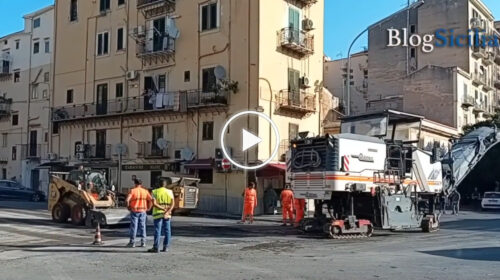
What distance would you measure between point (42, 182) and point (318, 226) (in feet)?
109

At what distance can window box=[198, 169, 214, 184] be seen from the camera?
32.8m

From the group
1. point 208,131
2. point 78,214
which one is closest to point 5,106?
point 208,131

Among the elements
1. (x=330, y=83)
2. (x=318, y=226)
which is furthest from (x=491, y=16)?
(x=318, y=226)

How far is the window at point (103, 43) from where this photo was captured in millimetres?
39375

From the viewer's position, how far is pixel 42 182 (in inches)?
1816

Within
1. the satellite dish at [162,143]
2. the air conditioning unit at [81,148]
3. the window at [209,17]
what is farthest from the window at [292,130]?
the air conditioning unit at [81,148]

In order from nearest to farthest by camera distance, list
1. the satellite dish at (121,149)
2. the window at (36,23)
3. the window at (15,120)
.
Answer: the satellite dish at (121,149)
the window at (36,23)
the window at (15,120)

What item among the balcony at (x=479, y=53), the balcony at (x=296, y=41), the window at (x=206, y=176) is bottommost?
the window at (x=206, y=176)

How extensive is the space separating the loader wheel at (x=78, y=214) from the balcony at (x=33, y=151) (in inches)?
1033

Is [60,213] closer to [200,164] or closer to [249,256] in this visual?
[200,164]

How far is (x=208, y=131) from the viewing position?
33.1 m

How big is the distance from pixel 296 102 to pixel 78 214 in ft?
50.9

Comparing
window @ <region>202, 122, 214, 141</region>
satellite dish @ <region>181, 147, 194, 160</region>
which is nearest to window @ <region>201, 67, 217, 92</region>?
window @ <region>202, 122, 214, 141</region>

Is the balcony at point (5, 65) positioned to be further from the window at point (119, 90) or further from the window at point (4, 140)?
the window at point (119, 90)
